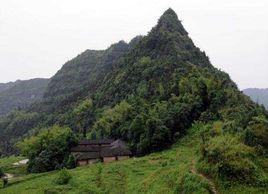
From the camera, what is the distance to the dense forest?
57.9 metres

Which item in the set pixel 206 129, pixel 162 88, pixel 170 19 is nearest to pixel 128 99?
pixel 162 88

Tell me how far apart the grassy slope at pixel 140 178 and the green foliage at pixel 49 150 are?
10.0 meters

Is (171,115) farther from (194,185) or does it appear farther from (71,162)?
(194,185)

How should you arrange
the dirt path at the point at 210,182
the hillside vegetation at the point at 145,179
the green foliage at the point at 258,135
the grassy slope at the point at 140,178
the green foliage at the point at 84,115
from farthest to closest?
the green foliage at the point at 84,115 → the green foliage at the point at 258,135 → the grassy slope at the point at 140,178 → the hillside vegetation at the point at 145,179 → the dirt path at the point at 210,182

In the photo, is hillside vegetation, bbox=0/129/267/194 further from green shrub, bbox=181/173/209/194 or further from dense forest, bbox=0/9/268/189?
dense forest, bbox=0/9/268/189

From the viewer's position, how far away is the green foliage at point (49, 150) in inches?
3812

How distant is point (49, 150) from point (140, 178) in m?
34.7

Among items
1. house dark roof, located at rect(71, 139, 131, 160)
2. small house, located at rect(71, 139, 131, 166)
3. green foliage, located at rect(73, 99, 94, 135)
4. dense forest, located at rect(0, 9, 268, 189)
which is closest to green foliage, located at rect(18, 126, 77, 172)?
dense forest, located at rect(0, 9, 268, 189)

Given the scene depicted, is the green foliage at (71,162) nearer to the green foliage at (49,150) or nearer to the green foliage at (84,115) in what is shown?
the green foliage at (49,150)

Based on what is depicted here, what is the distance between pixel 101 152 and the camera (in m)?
89.7

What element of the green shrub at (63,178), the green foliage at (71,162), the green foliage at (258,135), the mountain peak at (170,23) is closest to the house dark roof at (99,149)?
the green foliage at (71,162)

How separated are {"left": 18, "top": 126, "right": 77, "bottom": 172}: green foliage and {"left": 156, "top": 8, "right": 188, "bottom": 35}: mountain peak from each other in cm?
7466

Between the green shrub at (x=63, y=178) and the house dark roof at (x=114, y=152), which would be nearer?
the green shrub at (x=63, y=178)

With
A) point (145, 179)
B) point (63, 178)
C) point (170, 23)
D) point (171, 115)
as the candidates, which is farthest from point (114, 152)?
point (170, 23)
